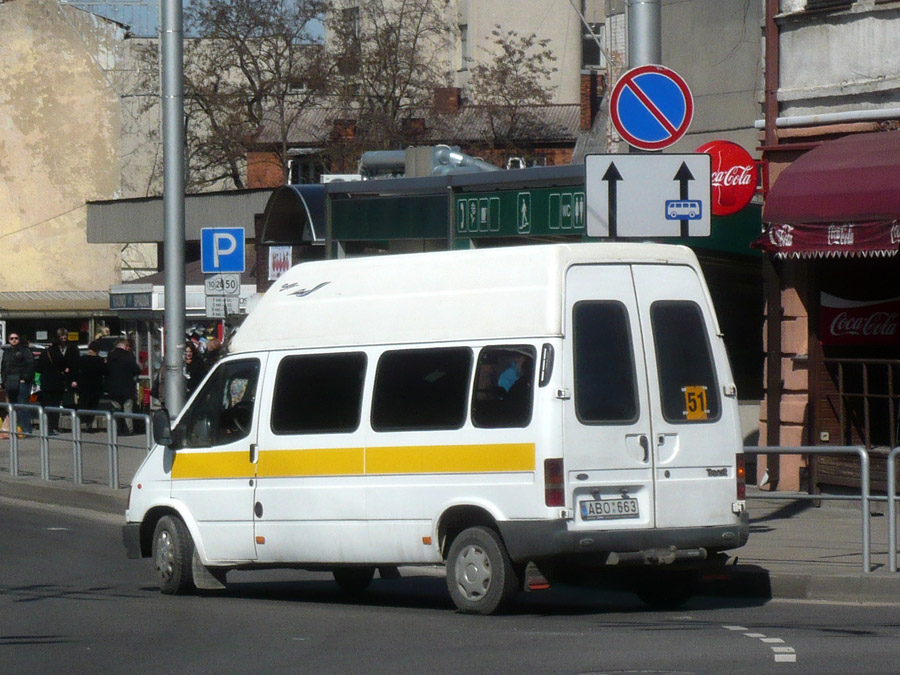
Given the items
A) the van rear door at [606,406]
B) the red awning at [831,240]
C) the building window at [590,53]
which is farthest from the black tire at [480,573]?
the building window at [590,53]

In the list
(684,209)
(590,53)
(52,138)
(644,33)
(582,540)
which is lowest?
(582,540)

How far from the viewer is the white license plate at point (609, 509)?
949 centimetres

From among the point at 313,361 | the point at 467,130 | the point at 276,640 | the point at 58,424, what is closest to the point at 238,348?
the point at 313,361

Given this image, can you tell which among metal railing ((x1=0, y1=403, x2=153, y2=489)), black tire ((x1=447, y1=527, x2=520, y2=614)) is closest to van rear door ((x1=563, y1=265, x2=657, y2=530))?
black tire ((x1=447, y1=527, x2=520, y2=614))

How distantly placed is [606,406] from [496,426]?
2.11ft

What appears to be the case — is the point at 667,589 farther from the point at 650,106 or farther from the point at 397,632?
the point at 650,106

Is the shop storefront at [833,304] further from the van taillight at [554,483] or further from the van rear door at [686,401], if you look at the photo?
the van taillight at [554,483]

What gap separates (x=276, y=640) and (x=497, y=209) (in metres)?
9.26

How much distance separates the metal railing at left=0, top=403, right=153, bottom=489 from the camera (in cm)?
1859

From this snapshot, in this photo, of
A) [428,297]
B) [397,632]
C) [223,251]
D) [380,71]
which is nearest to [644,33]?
[428,297]

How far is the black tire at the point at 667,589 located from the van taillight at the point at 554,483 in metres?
1.41

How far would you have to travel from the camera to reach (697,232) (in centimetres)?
1188

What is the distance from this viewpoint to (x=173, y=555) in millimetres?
11555

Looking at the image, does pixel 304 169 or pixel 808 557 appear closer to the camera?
pixel 808 557
